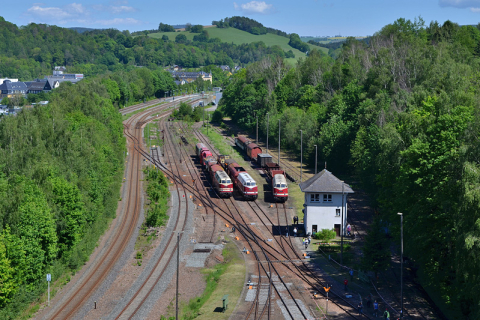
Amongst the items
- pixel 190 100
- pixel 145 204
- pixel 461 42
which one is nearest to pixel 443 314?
pixel 145 204

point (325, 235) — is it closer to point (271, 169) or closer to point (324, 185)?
point (324, 185)

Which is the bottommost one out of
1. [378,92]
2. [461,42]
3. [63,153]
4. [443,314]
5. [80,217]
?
[443,314]

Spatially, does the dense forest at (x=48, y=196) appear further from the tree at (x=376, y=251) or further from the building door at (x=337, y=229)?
the tree at (x=376, y=251)

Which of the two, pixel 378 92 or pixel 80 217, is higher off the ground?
pixel 378 92

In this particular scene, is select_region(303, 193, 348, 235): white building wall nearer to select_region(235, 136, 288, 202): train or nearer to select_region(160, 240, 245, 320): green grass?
select_region(160, 240, 245, 320): green grass

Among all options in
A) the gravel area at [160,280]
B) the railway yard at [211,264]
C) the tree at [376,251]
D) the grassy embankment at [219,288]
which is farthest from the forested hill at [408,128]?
the gravel area at [160,280]

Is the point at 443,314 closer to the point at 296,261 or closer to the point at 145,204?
the point at 296,261

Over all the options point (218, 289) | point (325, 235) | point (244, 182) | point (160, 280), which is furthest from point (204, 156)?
point (218, 289)
